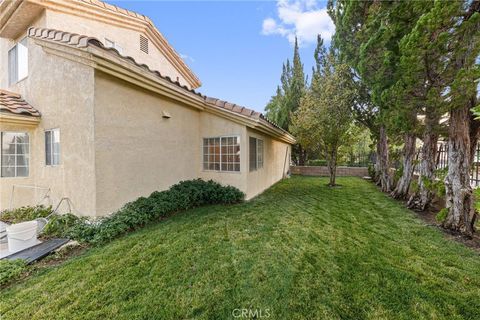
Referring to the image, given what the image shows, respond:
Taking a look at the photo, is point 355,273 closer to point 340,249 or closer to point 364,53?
point 340,249

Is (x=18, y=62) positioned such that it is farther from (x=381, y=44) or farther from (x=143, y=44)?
(x=381, y=44)

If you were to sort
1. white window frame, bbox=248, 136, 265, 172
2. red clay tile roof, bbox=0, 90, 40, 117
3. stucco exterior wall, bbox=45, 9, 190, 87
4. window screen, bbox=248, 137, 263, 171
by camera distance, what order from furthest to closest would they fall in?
white window frame, bbox=248, 136, 265, 172, window screen, bbox=248, 137, 263, 171, stucco exterior wall, bbox=45, 9, 190, 87, red clay tile roof, bbox=0, 90, 40, 117

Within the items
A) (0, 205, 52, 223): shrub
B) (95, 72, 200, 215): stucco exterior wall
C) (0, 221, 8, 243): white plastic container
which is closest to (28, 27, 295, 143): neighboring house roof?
(95, 72, 200, 215): stucco exterior wall

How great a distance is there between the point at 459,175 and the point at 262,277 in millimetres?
5716

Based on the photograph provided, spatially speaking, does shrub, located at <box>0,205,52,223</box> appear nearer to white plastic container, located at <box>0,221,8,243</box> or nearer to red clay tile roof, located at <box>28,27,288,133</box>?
white plastic container, located at <box>0,221,8,243</box>

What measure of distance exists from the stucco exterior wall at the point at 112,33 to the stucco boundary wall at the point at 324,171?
1358 centimetres

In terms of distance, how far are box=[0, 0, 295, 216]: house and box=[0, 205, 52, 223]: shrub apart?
0.84 ft

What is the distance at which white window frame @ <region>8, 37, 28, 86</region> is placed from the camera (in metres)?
6.97

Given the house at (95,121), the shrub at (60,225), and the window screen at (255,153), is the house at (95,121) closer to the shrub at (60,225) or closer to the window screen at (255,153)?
the window screen at (255,153)

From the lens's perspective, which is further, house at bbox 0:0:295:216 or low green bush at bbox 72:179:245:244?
house at bbox 0:0:295:216

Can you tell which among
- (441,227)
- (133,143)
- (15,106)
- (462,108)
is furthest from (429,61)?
(15,106)

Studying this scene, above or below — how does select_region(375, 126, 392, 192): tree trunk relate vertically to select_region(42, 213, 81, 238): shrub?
above

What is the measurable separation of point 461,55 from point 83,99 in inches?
353

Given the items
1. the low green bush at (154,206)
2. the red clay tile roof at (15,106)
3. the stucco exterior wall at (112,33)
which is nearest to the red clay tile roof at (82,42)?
the stucco exterior wall at (112,33)
